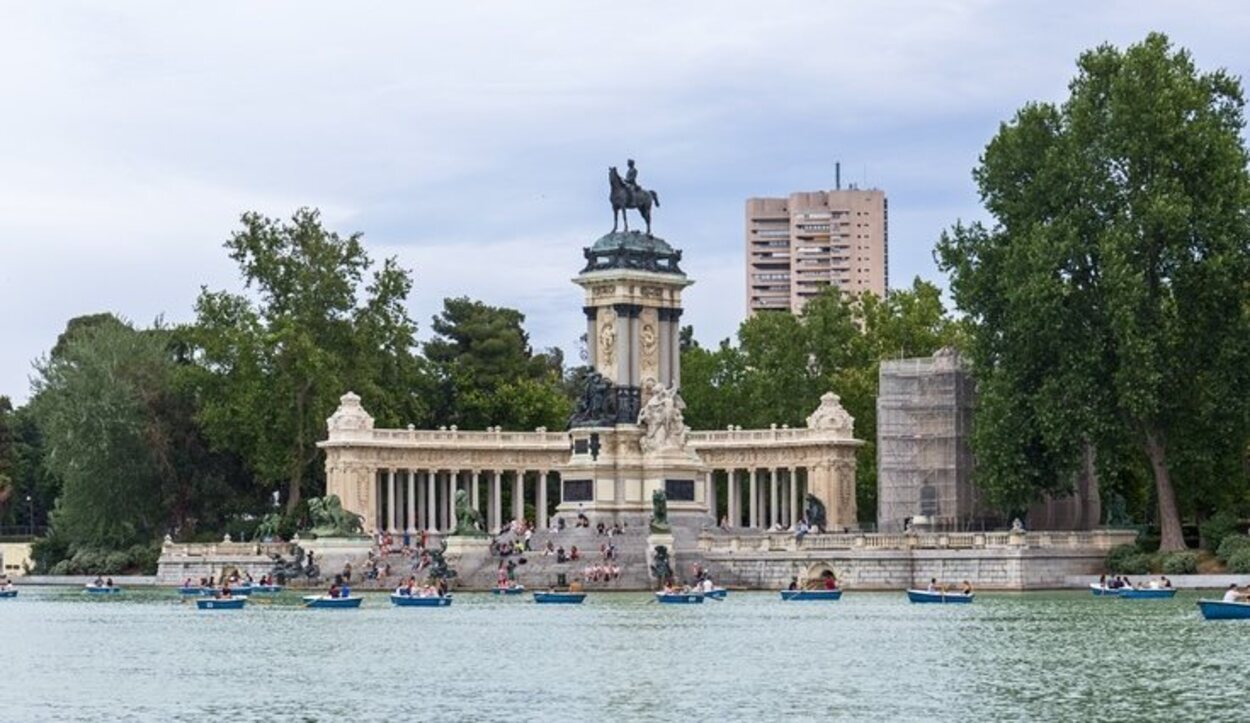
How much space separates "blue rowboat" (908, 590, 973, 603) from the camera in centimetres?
7925

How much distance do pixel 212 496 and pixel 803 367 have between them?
991 inches

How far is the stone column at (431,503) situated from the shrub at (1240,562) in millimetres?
40907

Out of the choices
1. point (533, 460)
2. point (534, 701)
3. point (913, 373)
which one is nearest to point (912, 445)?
point (913, 373)

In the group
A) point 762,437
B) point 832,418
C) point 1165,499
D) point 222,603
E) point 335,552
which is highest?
point 832,418

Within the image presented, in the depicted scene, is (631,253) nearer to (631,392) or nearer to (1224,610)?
(631,392)

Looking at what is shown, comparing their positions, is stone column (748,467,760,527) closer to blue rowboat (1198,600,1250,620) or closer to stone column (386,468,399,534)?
stone column (386,468,399,534)

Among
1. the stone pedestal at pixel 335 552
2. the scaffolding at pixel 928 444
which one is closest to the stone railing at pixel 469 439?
the stone pedestal at pixel 335 552

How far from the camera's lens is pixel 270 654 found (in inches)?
2414

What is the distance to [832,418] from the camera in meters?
110

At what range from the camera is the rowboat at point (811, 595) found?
271 feet

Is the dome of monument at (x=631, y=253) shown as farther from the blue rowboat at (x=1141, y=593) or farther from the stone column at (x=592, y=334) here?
the blue rowboat at (x=1141, y=593)

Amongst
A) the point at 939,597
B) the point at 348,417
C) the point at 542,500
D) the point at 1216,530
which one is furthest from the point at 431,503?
the point at 939,597

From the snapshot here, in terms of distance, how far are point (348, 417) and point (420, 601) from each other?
30.8 meters

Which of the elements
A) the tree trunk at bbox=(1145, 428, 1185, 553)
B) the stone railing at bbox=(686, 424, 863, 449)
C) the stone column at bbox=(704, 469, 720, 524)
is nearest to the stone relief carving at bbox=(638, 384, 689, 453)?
the stone column at bbox=(704, 469, 720, 524)
